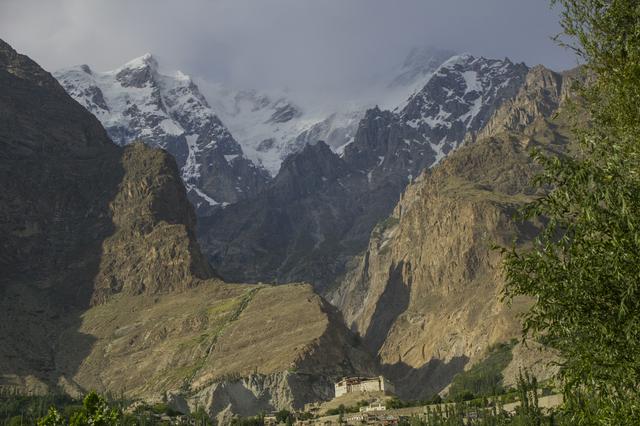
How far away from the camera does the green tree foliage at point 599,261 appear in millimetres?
24281

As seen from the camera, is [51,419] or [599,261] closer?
[599,261]

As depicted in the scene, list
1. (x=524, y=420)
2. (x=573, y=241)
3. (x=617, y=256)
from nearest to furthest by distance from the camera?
1. (x=617, y=256)
2. (x=573, y=241)
3. (x=524, y=420)

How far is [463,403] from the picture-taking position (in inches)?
7697

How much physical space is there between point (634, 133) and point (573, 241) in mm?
4371

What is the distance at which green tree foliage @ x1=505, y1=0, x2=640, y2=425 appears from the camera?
24.3 metres

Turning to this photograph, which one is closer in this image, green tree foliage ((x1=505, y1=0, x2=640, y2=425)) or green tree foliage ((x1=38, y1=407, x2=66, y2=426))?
green tree foliage ((x1=505, y1=0, x2=640, y2=425))

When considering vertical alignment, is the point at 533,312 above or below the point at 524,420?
above

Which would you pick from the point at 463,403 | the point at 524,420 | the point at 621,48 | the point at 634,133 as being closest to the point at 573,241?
the point at 634,133

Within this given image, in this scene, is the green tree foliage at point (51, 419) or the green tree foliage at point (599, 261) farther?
the green tree foliage at point (51, 419)

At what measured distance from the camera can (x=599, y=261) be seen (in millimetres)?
Result: 24734

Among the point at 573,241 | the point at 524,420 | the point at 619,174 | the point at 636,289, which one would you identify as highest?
the point at 619,174

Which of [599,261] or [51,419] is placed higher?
[599,261]

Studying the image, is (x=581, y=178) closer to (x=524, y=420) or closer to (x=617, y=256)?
(x=617, y=256)

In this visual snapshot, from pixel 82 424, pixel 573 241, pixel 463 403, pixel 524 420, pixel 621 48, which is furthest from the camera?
pixel 463 403
